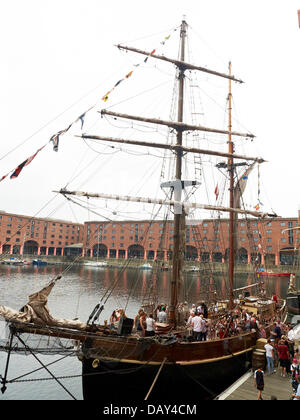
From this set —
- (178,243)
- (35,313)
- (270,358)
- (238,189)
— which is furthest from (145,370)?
(238,189)

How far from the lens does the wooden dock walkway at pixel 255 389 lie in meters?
9.57

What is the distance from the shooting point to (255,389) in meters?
10.2

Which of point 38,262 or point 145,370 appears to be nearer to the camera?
point 145,370

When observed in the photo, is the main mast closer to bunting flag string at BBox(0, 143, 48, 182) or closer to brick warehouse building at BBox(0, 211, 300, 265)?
bunting flag string at BBox(0, 143, 48, 182)

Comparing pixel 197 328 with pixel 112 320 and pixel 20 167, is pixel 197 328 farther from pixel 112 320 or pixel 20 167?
pixel 20 167

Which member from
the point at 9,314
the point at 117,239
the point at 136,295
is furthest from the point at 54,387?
the point at 117,239

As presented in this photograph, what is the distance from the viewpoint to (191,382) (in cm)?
1058

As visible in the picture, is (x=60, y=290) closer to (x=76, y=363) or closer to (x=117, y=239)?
(x=76, y=363)

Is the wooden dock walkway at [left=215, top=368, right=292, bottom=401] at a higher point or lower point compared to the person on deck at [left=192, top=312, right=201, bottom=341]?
lower

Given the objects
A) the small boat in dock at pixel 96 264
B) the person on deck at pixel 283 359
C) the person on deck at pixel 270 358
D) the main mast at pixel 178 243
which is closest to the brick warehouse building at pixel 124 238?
the small boat in dock at pixel 96 264

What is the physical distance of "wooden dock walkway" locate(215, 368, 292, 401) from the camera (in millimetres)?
9570

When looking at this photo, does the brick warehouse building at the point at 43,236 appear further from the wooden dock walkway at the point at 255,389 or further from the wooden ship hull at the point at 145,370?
the wooden dock walkway at the point at 255,389

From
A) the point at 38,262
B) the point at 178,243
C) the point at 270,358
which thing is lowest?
the point at 38,262

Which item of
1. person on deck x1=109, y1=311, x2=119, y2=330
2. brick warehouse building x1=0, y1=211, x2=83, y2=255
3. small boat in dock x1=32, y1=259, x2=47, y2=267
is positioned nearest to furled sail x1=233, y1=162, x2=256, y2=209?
person on deck x1=109, y1=311, x2=119, y2=330
